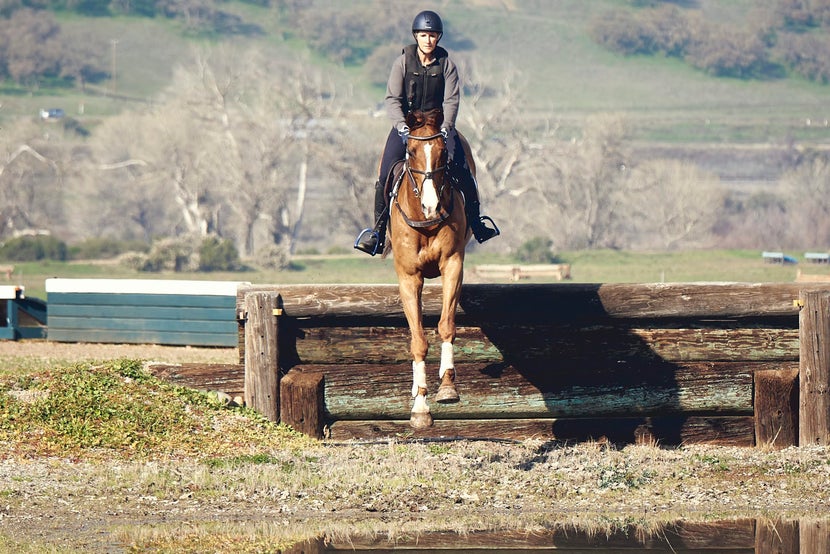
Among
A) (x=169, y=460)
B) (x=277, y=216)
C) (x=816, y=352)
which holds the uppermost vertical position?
(x=816, y=352)

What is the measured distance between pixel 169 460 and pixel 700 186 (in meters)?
87.3

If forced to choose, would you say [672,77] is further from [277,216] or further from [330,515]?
[330,515]

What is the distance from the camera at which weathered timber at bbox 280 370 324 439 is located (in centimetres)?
1258

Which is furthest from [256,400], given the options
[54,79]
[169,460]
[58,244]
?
[54,79]

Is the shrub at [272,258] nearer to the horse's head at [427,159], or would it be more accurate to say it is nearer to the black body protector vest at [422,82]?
the black body protector vest at [422,82]

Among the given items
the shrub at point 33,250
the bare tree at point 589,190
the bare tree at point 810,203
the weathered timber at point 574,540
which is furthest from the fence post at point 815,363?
the bare tree at point 810,203

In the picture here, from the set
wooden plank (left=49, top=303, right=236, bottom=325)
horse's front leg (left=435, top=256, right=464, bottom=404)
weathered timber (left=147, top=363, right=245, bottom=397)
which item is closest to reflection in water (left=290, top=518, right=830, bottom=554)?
horse's front leg (left=435, top=256, right=464, bottom=404)

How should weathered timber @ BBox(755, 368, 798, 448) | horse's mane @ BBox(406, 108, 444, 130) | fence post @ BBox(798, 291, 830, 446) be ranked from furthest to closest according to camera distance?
weathered timber @ BBox(755, 368, 798, 448)
fence post @ BBox(798, 291, 830, 446)
horse's mane @ BBox(406, 108, 444, 130)

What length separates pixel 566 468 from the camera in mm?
11266

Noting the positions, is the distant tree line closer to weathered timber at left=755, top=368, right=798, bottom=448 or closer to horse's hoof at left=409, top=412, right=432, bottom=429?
weathered timber at left=755, top=368, right=798, bottom=448

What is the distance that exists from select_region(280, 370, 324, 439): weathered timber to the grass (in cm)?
3292

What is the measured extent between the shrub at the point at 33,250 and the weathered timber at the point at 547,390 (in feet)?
177

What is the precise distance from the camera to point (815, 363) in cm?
1241

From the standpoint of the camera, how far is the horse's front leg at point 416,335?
→ 1120cm
